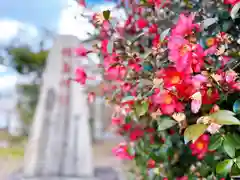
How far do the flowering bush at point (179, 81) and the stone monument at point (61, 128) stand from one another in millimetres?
1736

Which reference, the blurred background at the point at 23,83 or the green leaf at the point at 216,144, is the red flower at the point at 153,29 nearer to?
the green leaf at the point at 216,144

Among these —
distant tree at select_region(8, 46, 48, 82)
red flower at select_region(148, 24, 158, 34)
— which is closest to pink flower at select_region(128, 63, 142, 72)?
red flower at select_region(148, 24, 158, 34)

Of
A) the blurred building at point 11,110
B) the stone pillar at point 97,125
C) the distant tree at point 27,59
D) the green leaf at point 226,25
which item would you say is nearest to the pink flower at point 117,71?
the green leaf at point 226,25

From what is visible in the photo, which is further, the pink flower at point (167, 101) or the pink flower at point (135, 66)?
the pink flower at point (135, 66)

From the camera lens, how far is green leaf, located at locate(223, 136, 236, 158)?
1.58 feet

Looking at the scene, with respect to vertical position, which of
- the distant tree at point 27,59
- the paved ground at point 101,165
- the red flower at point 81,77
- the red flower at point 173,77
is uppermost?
the distant tree at point 27,59

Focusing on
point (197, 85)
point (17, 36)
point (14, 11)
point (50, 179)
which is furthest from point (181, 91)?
point (17, 36)

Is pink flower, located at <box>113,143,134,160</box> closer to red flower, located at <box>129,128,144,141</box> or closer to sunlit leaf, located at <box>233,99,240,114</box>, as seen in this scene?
red flower, located at <box>129,128,144,141</box>

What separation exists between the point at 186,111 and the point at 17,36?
16.9 feet

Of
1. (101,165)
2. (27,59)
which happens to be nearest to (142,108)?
(101,165)

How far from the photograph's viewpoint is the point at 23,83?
252 inches

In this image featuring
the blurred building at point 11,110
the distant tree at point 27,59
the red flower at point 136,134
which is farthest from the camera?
the distant tree at point 27,59

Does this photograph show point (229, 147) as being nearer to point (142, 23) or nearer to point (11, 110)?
point (142, 23)

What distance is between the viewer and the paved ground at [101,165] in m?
3.22
